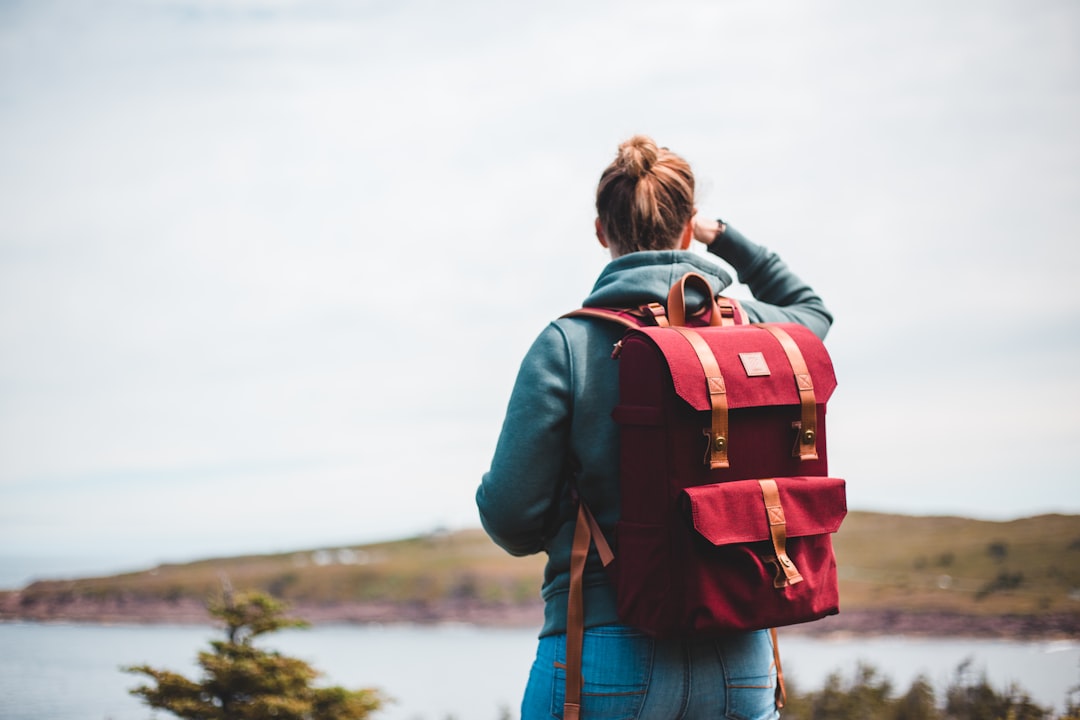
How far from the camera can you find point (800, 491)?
1991 mm

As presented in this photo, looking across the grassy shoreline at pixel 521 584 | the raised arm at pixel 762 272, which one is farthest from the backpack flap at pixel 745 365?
the grassy shoreline at pixel 521 584

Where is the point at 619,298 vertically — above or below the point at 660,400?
above

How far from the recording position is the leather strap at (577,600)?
1.94 meters

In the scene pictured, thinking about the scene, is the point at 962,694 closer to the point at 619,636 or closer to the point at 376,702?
the point at 376,702

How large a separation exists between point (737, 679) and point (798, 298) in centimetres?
129

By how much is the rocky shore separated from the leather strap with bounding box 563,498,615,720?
527cm

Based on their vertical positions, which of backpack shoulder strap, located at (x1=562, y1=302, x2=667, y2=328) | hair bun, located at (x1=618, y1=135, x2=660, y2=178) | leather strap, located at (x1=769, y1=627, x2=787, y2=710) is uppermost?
hair bun, located at (x1=618, y1=135, x2=660, y2=178)

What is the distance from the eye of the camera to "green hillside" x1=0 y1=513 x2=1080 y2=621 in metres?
14.0

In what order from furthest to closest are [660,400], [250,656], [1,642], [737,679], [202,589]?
[202,589]
[1,642]
[250,656]
[737,679]
[660,400]

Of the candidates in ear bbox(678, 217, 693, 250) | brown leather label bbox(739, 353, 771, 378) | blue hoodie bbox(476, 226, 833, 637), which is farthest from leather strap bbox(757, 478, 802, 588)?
ear bbox(678, 217, 693, 250)

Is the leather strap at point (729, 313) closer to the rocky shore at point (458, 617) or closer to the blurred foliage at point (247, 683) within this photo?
the rocky shore at point (458, 617)

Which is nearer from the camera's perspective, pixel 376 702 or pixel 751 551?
pixel 751 551

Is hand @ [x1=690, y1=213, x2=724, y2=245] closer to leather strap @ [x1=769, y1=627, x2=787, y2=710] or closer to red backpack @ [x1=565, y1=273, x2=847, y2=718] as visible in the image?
red backpack @ [x1=565, y1=273, x2=847, y2=718]

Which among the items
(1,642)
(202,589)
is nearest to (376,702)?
(1,642)
